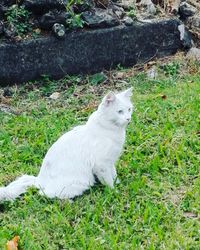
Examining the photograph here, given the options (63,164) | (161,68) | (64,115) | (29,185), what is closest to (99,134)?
(63,164)

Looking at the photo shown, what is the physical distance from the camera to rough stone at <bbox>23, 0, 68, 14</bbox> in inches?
285

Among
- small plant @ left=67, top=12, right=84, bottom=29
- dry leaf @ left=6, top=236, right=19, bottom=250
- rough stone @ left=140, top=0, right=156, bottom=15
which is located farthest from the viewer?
rough stone @ left=140, top=0, right=156, bottom=15

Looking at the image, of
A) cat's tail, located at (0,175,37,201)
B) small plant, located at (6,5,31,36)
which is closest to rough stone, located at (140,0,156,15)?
small plant, located at (6,5,31,36)

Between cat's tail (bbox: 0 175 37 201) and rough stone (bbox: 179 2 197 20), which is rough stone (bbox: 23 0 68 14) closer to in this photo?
rough stone (bbox: 179 2 197 20)

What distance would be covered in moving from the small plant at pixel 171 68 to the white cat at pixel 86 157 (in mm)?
2571

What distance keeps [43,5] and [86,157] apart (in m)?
A: 3.09

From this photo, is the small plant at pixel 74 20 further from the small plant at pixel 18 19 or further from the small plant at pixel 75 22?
the small plant at pixel 18 19

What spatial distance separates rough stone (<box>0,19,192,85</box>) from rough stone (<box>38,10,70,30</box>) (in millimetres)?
176

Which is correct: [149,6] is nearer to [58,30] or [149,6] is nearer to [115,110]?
[58,30]

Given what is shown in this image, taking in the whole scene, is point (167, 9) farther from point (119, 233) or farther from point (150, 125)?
point (119, 233)

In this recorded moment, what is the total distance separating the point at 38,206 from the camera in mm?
4691

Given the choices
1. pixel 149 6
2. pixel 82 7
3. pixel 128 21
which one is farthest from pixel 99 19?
pixel 149 6

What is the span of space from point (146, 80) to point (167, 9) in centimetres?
134

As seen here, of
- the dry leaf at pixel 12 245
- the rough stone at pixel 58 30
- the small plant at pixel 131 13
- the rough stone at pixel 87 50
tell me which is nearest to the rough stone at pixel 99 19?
the rough stone at pixel 87 50
